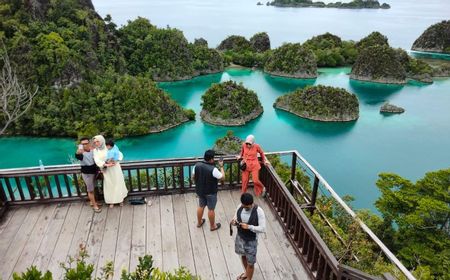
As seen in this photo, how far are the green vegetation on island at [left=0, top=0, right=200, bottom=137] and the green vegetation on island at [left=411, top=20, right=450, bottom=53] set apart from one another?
67.7 meters

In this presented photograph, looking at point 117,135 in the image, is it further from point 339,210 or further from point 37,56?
point 339,210

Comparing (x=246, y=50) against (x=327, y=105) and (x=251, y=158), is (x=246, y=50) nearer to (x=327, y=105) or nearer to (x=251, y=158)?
(x=327, y=105)

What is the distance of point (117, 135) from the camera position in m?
30.9

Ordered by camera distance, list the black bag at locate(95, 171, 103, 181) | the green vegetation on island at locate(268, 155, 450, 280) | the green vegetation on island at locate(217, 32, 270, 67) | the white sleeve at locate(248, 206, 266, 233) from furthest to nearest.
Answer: the green vegetation on island at locate(217, 32, 270, 67), the green vegetation on island at locate(268, 155, 450, 280), the black bag at locate(95, 171, 103, 181), the white sleeve at locate(248, 206, 266, 233)

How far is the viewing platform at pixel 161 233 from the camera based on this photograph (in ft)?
14.7

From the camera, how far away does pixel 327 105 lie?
37.6m

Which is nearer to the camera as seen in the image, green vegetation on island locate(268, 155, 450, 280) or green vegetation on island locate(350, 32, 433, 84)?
green vegetation on island locate(268, 155, 450, 280)

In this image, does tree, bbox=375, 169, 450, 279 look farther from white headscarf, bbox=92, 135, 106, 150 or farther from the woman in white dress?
white headscarf, bbox=92, 135, 106, 150

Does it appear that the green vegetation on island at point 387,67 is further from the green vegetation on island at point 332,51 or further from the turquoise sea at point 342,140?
the green vegetation on island at point 332,51

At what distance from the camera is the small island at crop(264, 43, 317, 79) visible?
53062mm

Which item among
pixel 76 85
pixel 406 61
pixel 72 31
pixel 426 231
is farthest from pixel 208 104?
pixel 406 61

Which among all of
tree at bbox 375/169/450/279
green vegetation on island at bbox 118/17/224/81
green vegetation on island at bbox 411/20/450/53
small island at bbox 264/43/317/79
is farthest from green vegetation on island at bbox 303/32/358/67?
tree at bbox 375/169/450/279

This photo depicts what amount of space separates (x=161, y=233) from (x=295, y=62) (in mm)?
51493

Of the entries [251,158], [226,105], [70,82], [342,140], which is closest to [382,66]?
[342,140]
